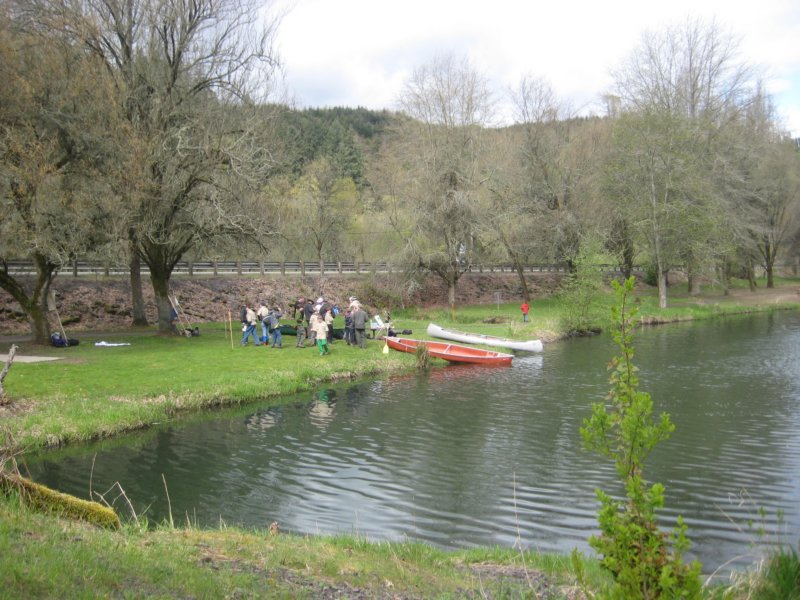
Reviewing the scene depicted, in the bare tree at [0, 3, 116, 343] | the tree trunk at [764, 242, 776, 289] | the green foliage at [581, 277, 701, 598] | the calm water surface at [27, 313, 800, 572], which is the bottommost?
the calm water surface at [27, 313, 800, 572]

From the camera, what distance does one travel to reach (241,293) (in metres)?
41.1

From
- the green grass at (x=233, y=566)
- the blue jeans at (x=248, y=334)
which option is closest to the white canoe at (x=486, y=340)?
the blue jeans at (x=248, y=334)

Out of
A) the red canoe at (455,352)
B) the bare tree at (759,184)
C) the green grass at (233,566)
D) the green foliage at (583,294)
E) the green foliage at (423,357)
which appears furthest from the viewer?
the bare tree at (759,184)

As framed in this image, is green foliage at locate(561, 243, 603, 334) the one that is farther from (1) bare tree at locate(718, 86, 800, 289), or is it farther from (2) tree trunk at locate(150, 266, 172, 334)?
(2) tree trunk at locate(150, 266, 172, 334)

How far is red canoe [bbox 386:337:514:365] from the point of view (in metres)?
27.5

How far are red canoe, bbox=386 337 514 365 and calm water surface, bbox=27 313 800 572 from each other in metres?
4.32

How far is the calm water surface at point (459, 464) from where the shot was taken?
34.7 ft

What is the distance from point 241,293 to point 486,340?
55.7 ft

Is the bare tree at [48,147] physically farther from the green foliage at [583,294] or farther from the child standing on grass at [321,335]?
the green foliage at [583,294]

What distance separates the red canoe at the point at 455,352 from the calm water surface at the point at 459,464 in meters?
4.32

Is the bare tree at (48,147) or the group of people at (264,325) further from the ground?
the bare tree at (48,147)

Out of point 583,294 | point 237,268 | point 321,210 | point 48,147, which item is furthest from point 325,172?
point 48,147

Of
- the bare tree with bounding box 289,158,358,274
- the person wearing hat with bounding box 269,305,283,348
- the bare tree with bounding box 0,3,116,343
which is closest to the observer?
the bare tree with bounding box 0,3,116,343

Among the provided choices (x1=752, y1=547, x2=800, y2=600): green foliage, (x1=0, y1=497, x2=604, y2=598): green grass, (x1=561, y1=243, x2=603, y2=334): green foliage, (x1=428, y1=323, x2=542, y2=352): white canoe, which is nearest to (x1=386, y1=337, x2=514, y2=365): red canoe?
(x1=428, y1=323, x2=542, y2=352): white canoe
